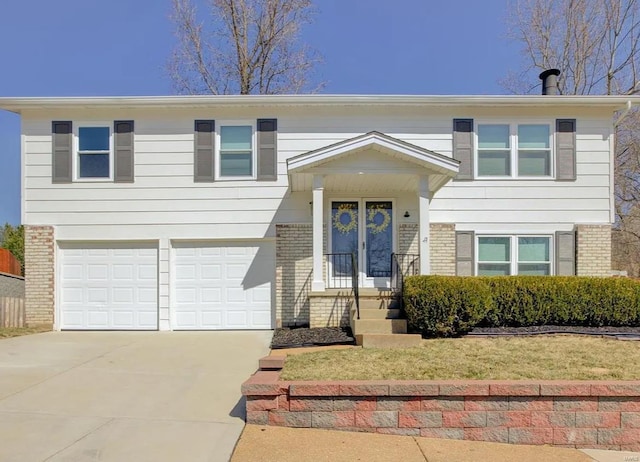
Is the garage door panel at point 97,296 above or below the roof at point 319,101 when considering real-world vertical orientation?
below

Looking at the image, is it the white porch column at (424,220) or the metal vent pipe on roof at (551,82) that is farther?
the metal vent pipe on roof at (551,82)

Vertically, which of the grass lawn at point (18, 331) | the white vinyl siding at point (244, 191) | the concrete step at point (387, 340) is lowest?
the grass lawn at point (18, 331)

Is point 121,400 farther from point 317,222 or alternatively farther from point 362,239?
point 362,239

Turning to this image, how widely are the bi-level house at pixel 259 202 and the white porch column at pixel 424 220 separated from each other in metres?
1.10

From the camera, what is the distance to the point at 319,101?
949 cm

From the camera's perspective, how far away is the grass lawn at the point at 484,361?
446 cm

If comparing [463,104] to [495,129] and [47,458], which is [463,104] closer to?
[495,129]

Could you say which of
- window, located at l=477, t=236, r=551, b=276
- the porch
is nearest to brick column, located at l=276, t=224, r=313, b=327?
the porch

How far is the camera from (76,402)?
180 inches

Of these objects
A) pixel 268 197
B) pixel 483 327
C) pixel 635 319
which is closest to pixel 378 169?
pixel 268 197

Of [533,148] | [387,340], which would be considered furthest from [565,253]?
[387,340]

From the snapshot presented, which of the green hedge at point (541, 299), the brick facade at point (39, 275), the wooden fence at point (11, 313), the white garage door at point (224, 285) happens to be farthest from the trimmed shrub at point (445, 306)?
the wooden fence at point (11, 313)

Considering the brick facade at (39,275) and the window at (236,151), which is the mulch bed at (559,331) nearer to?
the window at (236,151)

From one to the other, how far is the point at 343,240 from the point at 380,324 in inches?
110
